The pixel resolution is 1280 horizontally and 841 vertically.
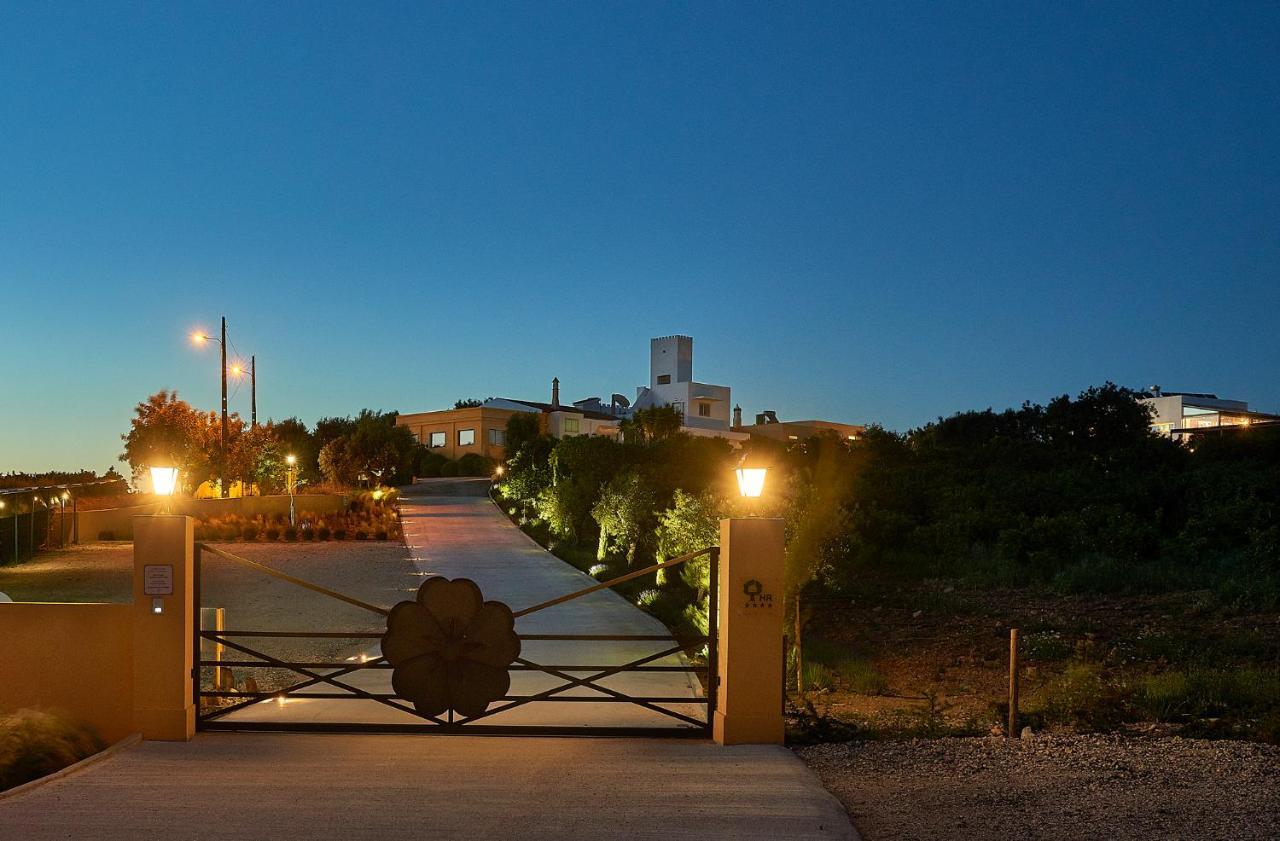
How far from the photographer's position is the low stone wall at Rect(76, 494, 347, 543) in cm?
2956

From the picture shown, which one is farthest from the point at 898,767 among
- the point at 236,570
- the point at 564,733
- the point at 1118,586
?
the point at 236,570

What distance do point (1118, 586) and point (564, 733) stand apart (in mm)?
11922

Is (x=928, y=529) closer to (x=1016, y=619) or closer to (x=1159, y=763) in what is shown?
(x=1016, y=619)

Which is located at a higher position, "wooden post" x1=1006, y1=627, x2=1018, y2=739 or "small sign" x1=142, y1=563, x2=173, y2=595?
"small sign" x1=142, y1=563, x2=173, y2=595

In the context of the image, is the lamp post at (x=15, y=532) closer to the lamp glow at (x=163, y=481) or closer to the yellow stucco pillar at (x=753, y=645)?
the lamp glow at (x=163, y=481)

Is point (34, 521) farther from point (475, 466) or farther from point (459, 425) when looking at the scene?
point (459, 425)

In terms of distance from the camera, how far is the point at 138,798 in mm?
5664

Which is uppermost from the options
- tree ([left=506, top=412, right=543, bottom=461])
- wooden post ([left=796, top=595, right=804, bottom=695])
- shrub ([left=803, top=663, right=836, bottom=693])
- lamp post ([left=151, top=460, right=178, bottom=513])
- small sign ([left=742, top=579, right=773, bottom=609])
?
tree ([left=506, top=412, right=543, bottom=461])

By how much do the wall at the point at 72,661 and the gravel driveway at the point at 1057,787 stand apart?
198 inches

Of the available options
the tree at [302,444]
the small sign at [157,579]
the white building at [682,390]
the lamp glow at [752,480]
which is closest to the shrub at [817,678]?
the lamp glow at [752,480]

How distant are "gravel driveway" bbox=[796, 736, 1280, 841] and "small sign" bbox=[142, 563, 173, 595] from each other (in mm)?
4680

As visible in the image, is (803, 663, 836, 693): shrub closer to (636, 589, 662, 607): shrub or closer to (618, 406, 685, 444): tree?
(636, 589, 662, 607): shrub

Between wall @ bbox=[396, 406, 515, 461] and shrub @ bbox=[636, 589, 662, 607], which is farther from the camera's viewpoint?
wall @ bbox=[396, 406, 515, 461]

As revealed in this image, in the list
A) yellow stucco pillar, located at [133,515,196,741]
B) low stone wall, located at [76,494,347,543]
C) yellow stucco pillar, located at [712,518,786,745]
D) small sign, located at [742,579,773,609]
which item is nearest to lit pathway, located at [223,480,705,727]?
yellow stucco pillar, located at [133,515,196,741]
